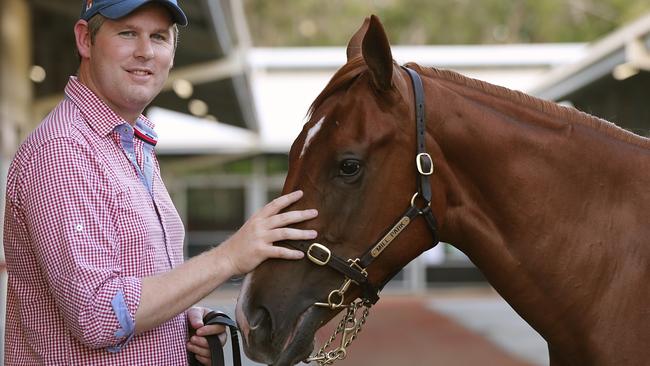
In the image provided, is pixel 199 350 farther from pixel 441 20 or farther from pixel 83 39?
pixel 441 20

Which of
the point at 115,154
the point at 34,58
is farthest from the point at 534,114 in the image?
the point at 34,58

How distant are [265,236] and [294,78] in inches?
846

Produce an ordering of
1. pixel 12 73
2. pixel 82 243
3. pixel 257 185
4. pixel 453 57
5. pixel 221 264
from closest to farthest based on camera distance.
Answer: pixel 82 243 < pixel 221 264 < pixel 12 73 < pixel 453 57 < pixel 257 185

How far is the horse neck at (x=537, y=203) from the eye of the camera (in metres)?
2.59

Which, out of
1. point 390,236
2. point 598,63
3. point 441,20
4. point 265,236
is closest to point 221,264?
point 265,236

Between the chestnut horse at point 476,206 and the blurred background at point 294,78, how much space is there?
0.60 m

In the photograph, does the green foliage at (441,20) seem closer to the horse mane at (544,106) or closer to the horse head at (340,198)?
the horse mane at (544,106)

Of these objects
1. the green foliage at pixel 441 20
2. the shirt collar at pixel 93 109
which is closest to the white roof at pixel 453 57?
the shirt collar at pixel 93 109

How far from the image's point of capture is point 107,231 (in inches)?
88.4

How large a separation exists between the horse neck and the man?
51cm

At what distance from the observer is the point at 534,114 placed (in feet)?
8.88

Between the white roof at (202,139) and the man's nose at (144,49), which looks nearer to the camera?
the man's nose at (144,49)

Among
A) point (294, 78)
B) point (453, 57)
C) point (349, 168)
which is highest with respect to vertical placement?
point (453, 57)

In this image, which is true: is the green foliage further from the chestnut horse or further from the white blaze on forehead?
the white blaze on forehead
